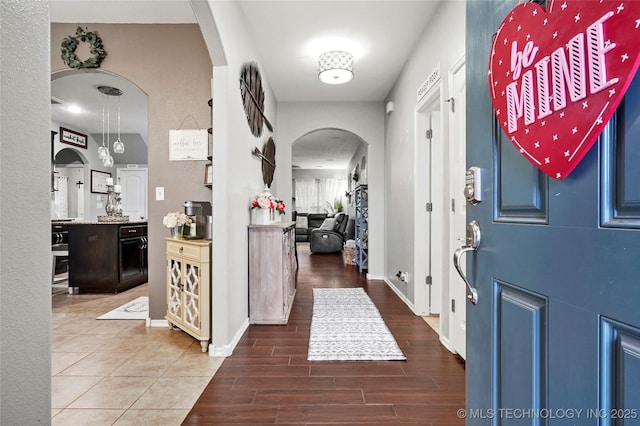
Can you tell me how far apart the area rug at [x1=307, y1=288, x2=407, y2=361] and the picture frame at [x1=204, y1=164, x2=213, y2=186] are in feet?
5.17

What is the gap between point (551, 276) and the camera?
0.64m

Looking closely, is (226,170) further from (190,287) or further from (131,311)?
(131,311)

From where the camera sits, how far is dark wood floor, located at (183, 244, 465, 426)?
1606 mm

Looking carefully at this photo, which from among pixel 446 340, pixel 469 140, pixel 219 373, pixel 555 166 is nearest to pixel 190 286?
pixel 219 373

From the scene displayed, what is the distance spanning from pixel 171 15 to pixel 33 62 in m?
2.69

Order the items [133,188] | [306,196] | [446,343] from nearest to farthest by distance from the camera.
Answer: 1. [446,343]
2. [133,188]
3. [306,196]

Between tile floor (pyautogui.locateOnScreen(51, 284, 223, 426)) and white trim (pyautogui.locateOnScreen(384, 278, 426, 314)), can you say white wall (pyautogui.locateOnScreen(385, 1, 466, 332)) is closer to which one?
white trim (pyautogui.locateOnScreen(384, 278, 426, 314))

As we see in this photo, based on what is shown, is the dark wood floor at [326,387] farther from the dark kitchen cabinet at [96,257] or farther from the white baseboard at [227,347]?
the dark kitchen cabinet at [96,257]

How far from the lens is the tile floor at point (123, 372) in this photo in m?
1.66

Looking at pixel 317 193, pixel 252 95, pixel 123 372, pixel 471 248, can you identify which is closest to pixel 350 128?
pixel 252 95

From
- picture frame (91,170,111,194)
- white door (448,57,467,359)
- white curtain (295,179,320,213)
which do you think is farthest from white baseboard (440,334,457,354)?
white curtain (295,179,320,213)


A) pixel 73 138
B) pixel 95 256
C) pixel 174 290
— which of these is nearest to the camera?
pixel 174 290

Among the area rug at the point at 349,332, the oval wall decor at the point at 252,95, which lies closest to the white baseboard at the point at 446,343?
the area rug at the point at 349,332

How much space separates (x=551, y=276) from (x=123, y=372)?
7.97 feet
